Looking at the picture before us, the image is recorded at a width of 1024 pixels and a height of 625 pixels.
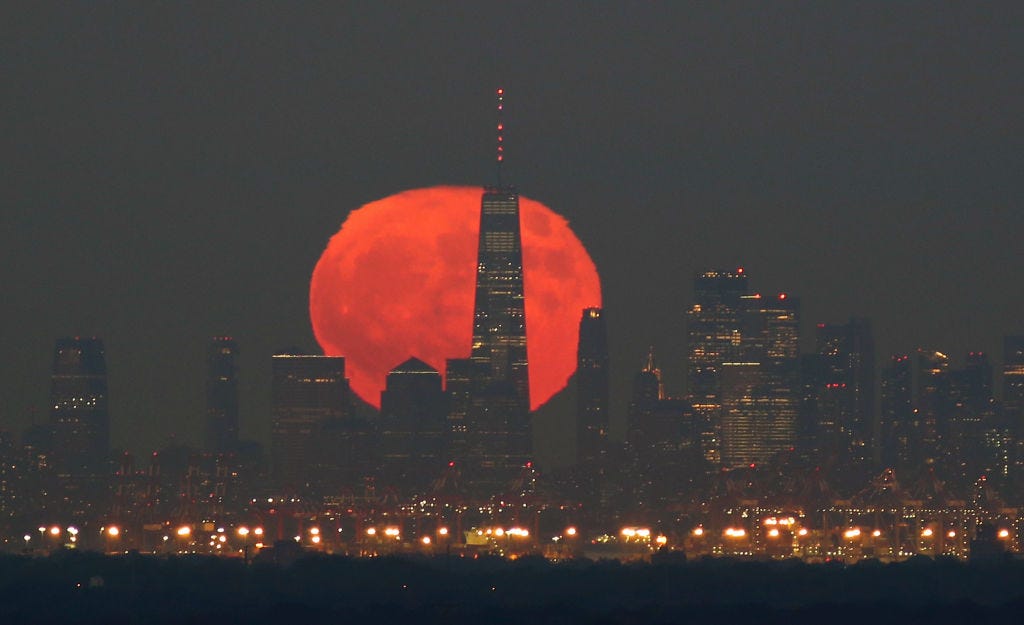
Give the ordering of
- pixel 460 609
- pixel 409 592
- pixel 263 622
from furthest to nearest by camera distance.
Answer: pixel 409 592, pixel 460 609, pixel 263 622

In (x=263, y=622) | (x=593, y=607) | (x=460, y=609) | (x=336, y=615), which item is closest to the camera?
(x=263, y=622)

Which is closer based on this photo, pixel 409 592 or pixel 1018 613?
pixel 1018 613

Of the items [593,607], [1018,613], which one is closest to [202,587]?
[593,607]

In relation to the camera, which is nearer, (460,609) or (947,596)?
(460,609)

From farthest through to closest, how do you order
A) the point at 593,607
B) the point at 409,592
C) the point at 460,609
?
the point at 409,592 → the point at 593,607 → the point at 460,609

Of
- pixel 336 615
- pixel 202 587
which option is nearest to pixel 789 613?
pixel 336 615

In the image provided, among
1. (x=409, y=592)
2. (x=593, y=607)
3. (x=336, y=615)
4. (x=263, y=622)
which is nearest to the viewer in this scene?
(x=263, y=622)

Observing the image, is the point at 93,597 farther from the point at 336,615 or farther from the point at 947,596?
the point at 947,596

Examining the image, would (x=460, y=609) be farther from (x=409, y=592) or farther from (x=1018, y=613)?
(x=1018, y=613)
